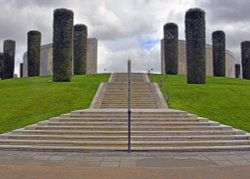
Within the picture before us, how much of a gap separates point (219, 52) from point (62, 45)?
16.5 m

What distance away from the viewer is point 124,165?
7773 millimetres

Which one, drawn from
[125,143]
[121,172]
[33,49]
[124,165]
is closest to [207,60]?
[33,49]

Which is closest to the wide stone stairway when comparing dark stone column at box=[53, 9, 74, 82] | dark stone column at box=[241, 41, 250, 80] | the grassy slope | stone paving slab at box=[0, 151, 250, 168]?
stone paving slab at box=[0, 151, 250, 168]

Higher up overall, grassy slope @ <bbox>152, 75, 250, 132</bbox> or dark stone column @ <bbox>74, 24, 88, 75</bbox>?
dark stone column @ <bbox>74, 24, 88, 75</bbox>

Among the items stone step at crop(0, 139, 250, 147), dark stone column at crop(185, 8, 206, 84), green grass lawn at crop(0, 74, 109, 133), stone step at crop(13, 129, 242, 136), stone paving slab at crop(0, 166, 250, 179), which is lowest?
stone paving slab at crop(0, 166, 250, 179)

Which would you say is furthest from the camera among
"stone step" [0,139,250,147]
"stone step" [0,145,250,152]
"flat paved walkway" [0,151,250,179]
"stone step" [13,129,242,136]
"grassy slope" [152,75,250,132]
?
"grassy slope" [152,75,250,132]

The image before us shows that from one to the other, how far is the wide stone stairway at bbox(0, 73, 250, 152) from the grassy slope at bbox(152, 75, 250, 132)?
2292mm

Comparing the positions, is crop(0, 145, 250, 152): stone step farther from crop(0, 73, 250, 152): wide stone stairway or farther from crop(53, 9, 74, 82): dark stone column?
crop(53, 9, 74, 82): dark stone column

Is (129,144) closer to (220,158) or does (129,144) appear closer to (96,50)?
(220,158)

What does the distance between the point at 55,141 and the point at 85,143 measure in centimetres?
107

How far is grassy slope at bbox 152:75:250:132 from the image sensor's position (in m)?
14.3

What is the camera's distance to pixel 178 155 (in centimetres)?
914

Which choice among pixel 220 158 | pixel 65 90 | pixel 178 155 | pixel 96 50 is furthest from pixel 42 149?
pixel 96 50

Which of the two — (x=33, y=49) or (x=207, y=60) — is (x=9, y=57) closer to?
(x=33, y=49)
